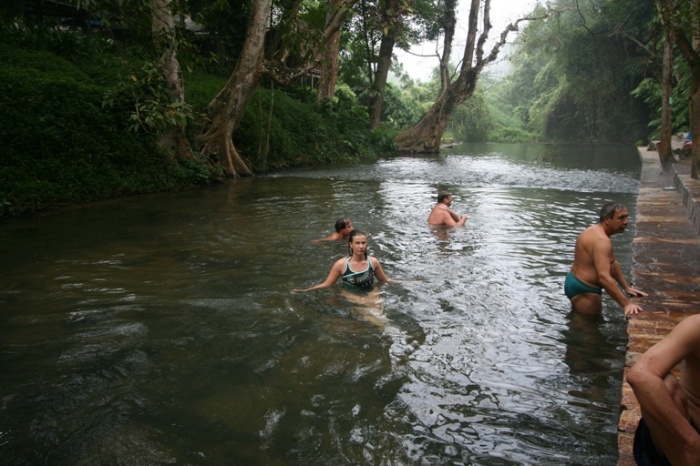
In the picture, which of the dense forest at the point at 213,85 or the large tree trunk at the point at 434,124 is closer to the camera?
the dense forest at the point at 213,85

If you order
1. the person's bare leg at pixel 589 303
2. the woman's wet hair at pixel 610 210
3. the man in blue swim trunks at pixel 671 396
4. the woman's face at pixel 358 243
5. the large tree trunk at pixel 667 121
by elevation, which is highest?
the large tree trunk at pixel 667 121

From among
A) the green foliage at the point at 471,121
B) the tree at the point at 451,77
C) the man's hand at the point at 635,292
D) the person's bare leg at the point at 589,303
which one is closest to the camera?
the man's hand at the point at 635,292

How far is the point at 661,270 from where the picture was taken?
5.97m

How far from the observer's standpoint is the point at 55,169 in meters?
11.2

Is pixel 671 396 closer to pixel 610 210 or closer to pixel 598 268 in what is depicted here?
pixel 598 268

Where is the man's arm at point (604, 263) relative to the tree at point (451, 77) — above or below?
below

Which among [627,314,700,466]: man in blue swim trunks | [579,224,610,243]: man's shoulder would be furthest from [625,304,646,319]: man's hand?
[627,314,700,466]: man in blue swim trunks

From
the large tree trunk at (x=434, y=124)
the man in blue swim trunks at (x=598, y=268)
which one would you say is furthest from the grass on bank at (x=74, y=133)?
the large tree trunk at (x=434, y=124)

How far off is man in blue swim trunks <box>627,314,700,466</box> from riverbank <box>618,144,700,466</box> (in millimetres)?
449

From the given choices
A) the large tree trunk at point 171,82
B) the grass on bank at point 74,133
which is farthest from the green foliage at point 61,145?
the large tree trunk at point 171,82

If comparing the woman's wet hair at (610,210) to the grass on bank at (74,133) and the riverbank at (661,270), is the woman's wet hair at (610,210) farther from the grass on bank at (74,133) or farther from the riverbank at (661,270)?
the grass on bank at (74,133)

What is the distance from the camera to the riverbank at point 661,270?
346 cm

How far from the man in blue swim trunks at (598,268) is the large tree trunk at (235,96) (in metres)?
11.8

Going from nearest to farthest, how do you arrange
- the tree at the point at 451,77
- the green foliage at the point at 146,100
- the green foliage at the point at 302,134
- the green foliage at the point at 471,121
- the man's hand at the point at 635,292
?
the man's hand at the point at 635,292 < the green foliage at the point at 146,100 < the green foliage at the point at 302,134 < the tree at the point at 451,77 < the green foliage at the point at 471,121
